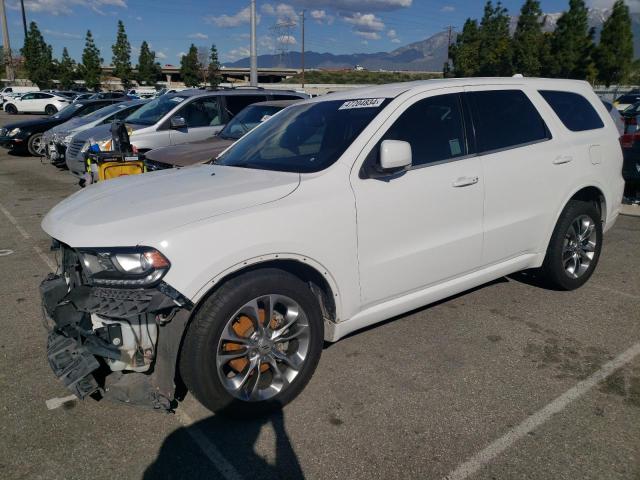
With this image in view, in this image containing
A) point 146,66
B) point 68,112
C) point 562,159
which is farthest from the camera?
point 146,66

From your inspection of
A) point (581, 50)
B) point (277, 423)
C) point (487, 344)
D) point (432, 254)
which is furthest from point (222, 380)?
Answer: point (581, 50)

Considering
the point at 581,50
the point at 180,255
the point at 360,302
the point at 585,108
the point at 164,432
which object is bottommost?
the point at 164,432

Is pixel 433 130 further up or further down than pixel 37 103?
further down

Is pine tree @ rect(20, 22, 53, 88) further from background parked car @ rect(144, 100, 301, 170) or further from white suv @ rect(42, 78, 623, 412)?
white suv @ rect(42, 78, 623, 412)

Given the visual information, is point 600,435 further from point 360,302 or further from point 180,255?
point 180,255

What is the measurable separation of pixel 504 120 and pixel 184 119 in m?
6.95

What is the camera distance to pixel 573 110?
184 inches

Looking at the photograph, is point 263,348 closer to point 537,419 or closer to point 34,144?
point 537,419

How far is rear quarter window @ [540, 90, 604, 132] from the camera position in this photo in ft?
14.8

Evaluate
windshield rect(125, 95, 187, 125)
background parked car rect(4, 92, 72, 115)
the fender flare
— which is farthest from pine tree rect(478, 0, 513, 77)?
the fender flare

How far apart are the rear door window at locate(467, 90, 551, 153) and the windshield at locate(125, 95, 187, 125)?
24.5 feet

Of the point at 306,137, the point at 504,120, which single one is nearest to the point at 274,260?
the point at 306,137

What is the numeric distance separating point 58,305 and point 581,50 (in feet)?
158

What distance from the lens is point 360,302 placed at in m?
3.29
